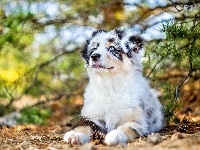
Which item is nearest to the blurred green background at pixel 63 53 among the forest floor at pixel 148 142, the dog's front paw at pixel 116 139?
the forest floor at pixel 148 142

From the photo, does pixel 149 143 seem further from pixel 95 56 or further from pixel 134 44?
pixel 134 44

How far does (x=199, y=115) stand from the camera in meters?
7.07

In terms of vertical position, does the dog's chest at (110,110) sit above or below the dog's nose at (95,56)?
below

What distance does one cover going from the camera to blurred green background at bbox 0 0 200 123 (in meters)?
6.21

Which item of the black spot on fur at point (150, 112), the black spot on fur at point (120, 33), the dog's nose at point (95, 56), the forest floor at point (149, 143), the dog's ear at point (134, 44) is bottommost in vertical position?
the forest floor at point (149, 143)

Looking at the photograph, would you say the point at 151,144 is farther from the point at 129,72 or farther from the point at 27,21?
the point at 27,21

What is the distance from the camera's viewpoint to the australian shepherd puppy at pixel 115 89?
4.39 meters

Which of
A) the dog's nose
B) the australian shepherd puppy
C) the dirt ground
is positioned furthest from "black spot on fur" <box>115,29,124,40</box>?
the dirt ground

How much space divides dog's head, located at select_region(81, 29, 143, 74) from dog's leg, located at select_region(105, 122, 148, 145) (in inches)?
22.5

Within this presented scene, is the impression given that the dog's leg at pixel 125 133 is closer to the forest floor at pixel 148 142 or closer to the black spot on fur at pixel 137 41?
the forest floor at pixel 148 142

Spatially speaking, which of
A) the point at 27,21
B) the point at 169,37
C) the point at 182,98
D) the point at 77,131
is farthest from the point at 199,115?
the point at 77,131

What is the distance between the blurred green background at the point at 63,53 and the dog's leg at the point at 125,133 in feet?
4.68

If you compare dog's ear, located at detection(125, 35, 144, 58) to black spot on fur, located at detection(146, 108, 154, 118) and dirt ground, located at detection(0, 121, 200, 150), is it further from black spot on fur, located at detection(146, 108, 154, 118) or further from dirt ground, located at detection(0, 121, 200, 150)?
dirt ground, located at detection(0, 121, 200, 150)

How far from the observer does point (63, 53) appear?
7.20 m
